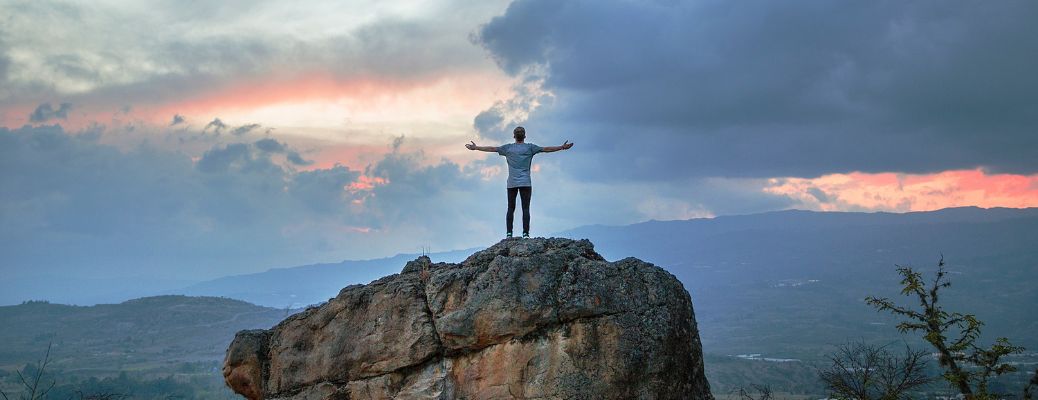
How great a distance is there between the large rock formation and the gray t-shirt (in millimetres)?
2911

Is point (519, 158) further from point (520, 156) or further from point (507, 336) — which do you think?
point (507, 336)

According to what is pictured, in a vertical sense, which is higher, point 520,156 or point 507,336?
point 520,156

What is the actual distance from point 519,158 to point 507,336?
5.82 meters

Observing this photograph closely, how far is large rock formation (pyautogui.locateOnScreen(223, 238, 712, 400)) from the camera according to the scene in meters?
16.4

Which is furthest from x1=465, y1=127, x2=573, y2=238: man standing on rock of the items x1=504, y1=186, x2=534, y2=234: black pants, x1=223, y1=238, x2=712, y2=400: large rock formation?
x1=223, y1=238, x2=712, y2=400: large rock formation

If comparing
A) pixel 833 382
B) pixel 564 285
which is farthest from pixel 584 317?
pixel 833 382

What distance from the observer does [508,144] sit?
21.2 metres

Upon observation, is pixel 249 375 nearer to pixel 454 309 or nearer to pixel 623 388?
pixel 454 309

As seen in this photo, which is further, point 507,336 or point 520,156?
point 520,156

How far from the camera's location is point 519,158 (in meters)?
21.1

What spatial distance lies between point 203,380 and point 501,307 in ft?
586

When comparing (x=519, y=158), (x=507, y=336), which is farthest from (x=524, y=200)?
(x=507, y=336)

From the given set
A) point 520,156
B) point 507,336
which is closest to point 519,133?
point 520,156

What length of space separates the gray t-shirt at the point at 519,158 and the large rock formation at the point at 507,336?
2911 mm
